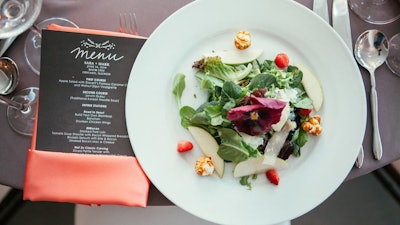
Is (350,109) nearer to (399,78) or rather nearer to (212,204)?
(399,78)

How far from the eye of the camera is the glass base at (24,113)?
983 millimetres

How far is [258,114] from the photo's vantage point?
2.80 ft

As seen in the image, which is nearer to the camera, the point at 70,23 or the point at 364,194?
the point at 70,23

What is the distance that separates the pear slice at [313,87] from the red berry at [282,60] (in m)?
0.03

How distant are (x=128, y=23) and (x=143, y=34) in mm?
49

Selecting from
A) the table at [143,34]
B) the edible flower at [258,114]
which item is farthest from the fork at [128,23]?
the edible flower at [258,114]

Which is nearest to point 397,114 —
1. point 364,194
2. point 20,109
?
point 364,194

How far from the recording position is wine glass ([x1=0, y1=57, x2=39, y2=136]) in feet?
3.23

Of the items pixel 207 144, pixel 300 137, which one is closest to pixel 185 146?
pixel 207 144

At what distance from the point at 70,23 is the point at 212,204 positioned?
0.57m

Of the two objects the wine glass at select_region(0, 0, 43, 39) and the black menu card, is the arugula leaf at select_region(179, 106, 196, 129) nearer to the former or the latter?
the black menu card

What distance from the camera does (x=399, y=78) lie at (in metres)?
0.99

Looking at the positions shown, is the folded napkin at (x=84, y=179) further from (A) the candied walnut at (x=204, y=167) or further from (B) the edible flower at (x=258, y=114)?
(B) the edible flower at (x=258, y=114)

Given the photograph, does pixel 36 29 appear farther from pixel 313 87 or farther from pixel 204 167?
pixel 313 87
